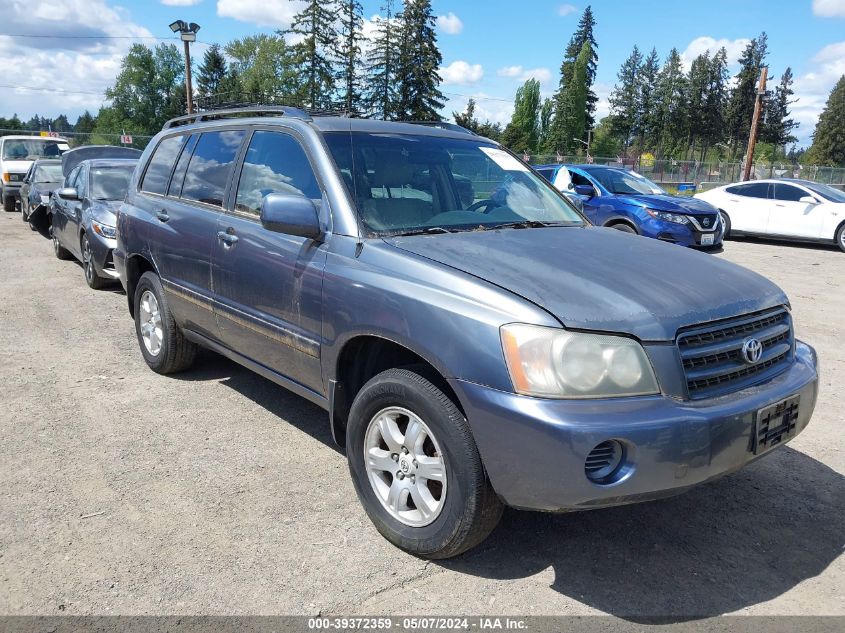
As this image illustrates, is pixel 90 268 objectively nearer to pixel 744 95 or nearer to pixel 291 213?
pixel 291 213

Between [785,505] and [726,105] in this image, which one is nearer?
[785,505]

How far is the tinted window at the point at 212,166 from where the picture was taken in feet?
13.9

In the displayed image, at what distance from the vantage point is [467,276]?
2.75 m

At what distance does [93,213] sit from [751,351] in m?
7.92

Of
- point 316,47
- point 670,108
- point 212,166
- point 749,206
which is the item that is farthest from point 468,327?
point 670,108

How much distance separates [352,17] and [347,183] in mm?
62669

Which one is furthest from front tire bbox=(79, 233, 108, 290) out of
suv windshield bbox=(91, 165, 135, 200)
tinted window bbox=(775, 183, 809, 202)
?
tinted window bbox=(775, 183, 809, 202)

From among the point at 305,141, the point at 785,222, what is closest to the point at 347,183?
the point at 305,141

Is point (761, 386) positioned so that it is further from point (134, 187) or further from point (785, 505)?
point (134, 187)

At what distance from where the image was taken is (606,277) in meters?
2.86

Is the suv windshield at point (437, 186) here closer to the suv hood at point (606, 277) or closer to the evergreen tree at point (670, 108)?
the suv hood at point (606, 277)

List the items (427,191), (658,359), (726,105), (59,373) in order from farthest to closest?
(726,105), (59,373), (427,191), (658,359)

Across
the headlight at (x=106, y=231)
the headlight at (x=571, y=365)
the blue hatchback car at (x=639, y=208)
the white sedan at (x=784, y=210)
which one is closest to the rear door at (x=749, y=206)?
the white sedan at (x=784, y=210)

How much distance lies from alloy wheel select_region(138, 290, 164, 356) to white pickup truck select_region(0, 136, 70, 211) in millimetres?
17122
